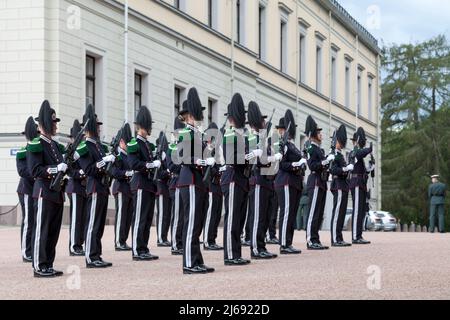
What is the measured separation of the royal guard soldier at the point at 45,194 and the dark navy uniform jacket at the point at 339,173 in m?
6.86

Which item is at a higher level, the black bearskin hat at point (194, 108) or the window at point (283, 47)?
the window at point (283, 47)

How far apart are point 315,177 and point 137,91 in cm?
1440

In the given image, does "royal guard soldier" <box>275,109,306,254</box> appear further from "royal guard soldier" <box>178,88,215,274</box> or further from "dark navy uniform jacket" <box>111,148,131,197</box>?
"royal guard soldier" <box>178,88,215,274</box>

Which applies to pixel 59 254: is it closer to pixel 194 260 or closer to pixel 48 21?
pixel 194 260

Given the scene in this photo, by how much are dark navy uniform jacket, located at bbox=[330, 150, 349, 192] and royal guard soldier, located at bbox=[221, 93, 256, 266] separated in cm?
467

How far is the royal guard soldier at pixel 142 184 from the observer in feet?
47.8

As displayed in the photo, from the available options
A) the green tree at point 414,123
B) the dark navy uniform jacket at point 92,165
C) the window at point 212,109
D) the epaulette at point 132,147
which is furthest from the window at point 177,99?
the green tree at point 414,123

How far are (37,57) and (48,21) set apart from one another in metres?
0.96

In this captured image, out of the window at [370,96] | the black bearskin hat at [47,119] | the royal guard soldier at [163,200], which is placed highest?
the window at [370,96]

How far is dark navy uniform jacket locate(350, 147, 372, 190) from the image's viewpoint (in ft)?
60.8

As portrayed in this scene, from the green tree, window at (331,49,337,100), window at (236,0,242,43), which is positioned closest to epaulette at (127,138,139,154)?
window at (236,0,242,43)

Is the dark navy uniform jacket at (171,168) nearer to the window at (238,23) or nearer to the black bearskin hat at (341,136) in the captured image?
A: the black bearskin hat at (341,136)

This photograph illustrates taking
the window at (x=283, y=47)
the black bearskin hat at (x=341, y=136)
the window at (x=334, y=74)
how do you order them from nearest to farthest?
the black bearskin hat at (x=341, y=136), the window at (x=283, y=47), the window at (x=334, y=74)

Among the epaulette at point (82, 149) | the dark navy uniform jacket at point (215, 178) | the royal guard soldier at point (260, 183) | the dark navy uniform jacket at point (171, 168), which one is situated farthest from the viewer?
the dark navy uniform jacket at point (171, 168)
